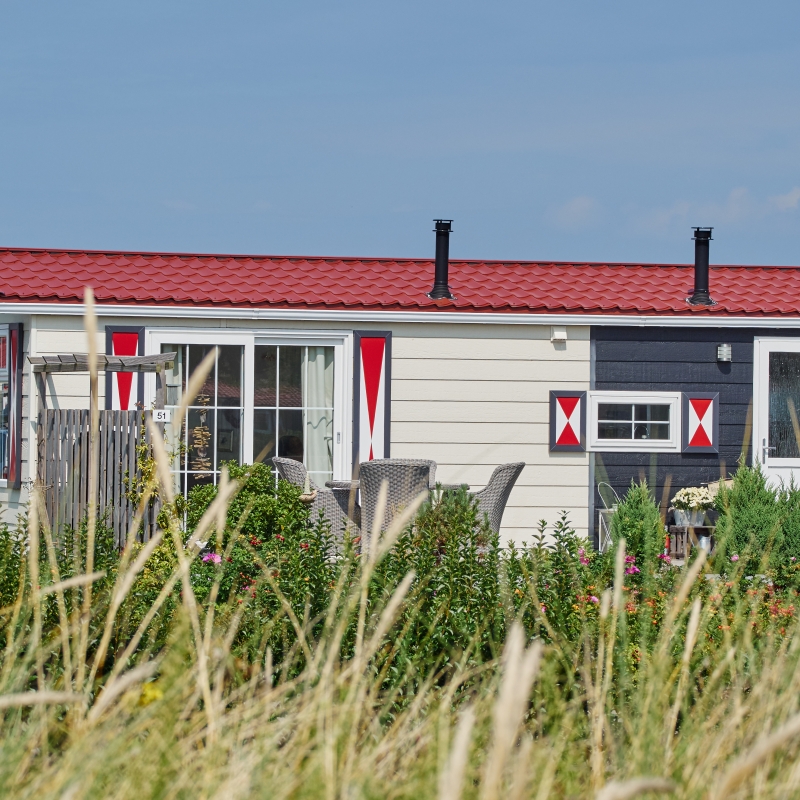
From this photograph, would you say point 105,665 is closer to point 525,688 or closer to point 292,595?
point 292,595

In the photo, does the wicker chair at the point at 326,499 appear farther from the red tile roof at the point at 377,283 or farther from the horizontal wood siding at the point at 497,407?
the red tile roof at the point at 377,283

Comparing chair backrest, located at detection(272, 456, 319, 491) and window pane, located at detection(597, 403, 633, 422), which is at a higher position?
window pane, located at detection(597, 403, 633, 422)

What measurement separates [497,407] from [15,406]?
4150 mm

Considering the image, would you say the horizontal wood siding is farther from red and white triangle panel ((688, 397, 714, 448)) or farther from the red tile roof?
red and white triangle panel ((688, 397, 714, 448))

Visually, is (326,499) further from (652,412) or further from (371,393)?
(652,412)

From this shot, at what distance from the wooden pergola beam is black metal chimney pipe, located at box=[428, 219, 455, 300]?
2.75m

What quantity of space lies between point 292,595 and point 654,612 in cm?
138

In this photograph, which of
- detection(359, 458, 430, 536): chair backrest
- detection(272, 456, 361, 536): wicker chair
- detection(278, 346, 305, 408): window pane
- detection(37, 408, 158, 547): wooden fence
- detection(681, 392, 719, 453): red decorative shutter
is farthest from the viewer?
detection(681, 392, 719, 453): red decorative shutter

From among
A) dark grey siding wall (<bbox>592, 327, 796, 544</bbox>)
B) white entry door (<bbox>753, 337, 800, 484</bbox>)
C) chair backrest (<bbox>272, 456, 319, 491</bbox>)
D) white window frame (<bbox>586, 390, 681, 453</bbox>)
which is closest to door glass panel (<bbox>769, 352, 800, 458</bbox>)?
white entry door (<bbox>753, 337, 800, 484</bbox>)

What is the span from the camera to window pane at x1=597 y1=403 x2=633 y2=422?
9625 mm

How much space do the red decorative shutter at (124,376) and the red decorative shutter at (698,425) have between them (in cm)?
475

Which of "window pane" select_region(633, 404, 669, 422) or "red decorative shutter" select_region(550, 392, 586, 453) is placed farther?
"window pane" select_region(633, 404, 669, 422)

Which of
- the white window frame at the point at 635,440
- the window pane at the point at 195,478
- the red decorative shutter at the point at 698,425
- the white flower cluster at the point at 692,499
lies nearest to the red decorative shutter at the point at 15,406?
the window pane at the point at 195,478

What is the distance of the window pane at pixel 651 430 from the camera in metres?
9.66
